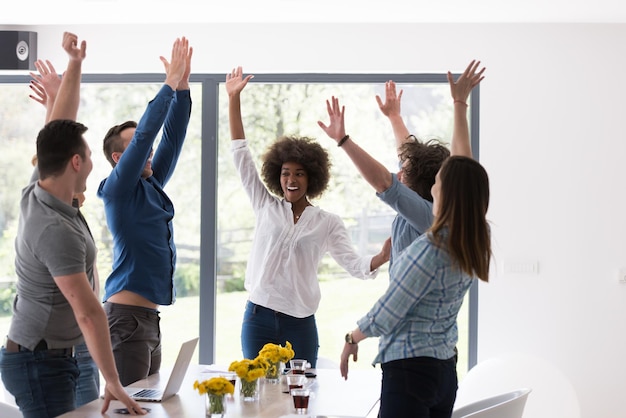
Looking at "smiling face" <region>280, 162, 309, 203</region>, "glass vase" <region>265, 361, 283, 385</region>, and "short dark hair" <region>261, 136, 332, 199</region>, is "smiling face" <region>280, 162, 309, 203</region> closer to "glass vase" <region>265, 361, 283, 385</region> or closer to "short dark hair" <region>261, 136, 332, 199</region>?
"short dark hair" <region>261, 136, 332, 199</region>

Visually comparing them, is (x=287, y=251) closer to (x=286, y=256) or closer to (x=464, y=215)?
(x=286, y=256)

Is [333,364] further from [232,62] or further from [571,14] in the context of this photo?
[571,14]

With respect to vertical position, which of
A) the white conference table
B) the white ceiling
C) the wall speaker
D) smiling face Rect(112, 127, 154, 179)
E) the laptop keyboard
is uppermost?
the white ceiling

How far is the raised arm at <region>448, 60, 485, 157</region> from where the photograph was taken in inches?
130

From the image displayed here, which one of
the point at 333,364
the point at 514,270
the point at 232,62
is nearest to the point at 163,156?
the point at 333,364

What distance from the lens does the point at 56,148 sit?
2.59 metres

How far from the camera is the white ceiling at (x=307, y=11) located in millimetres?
4758

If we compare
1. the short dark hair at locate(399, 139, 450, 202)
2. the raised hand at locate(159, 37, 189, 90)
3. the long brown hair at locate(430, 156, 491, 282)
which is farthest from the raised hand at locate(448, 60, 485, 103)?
the raised hand at locate(159, 37, 189, 90)

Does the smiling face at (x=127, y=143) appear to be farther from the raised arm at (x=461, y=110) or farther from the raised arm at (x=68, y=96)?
the raised arm at (x=461, y=110)

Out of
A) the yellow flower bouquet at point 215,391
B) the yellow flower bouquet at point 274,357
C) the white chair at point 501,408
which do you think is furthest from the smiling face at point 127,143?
the white chair at point 501,408

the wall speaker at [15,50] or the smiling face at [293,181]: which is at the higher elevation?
the wall speaker at [15,50]

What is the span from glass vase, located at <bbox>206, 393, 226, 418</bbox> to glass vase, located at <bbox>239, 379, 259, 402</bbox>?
28 centimetres

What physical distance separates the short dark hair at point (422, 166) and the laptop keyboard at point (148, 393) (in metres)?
1.24

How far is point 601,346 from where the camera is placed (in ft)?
17.3
